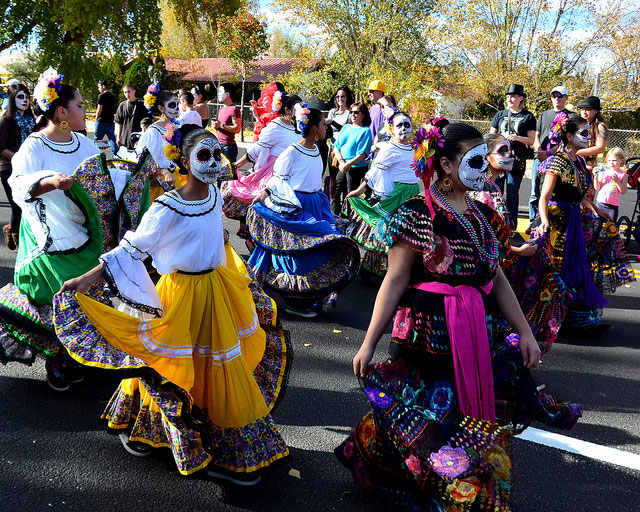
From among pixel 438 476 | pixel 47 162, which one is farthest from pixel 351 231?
pixel 438 476

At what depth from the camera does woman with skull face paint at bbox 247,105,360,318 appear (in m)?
6.08

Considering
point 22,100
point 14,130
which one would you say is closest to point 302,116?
point 22,100

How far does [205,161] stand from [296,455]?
1.76 metres

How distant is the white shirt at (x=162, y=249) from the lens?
328 centimetres

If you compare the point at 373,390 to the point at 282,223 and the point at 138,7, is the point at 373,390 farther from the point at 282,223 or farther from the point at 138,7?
the point at 138,7

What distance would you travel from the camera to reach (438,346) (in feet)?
9.62

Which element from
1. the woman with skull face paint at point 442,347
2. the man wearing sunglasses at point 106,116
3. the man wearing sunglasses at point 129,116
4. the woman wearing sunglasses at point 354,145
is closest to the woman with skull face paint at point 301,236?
the woman wearing sunglasses at point 354,145

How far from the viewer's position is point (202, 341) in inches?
134

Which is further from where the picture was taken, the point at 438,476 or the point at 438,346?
the point at 438,346

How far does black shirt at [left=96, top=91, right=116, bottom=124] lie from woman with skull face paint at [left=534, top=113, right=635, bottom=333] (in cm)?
1084

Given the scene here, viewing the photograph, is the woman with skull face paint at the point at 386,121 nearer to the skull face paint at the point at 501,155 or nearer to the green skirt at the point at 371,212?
the green skirt at the point at 371,212

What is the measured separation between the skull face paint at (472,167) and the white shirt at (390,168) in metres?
4.15

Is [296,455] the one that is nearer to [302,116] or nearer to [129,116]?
[302,116]

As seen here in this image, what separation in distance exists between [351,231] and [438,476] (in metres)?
4.60
